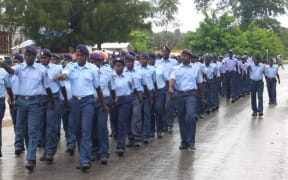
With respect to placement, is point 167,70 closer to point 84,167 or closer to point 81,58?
point 81,58

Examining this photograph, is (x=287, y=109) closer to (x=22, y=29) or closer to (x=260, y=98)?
(x=260, y=98)

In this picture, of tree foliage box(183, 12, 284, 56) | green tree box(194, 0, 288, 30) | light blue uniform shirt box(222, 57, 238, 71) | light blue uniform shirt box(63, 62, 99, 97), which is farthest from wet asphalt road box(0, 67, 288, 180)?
green tree box(194, 0, 288, 30)

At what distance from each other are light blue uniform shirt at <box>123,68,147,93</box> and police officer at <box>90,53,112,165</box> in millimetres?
706

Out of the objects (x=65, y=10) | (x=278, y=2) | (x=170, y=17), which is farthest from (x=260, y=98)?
(x=278, y=2)

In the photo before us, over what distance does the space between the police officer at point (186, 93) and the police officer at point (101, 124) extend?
138 cm

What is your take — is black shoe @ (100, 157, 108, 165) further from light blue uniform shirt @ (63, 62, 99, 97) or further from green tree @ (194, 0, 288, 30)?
green tree @ (194, 0, 288, 30)

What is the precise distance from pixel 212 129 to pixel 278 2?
227ft

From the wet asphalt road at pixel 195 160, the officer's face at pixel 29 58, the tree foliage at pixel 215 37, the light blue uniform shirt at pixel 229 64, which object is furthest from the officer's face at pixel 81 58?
the tree foliage at pixel 215 37

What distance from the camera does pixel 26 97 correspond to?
8742 mm

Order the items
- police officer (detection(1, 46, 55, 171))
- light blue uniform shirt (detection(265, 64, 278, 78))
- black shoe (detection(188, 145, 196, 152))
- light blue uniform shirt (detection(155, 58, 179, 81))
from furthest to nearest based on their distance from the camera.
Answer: light blue uniform shirt (detection(265, 64, 278, 78)), light blue uniform shirt (detection(155, 58, 179, 81)), black shoe (detection(188, 145, 196, 152)), police officer (detection(1, 46, 55, 171))

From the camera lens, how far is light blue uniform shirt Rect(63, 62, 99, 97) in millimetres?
8742

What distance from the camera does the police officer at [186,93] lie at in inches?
425

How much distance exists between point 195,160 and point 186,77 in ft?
6.16

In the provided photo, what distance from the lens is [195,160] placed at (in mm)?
9727
